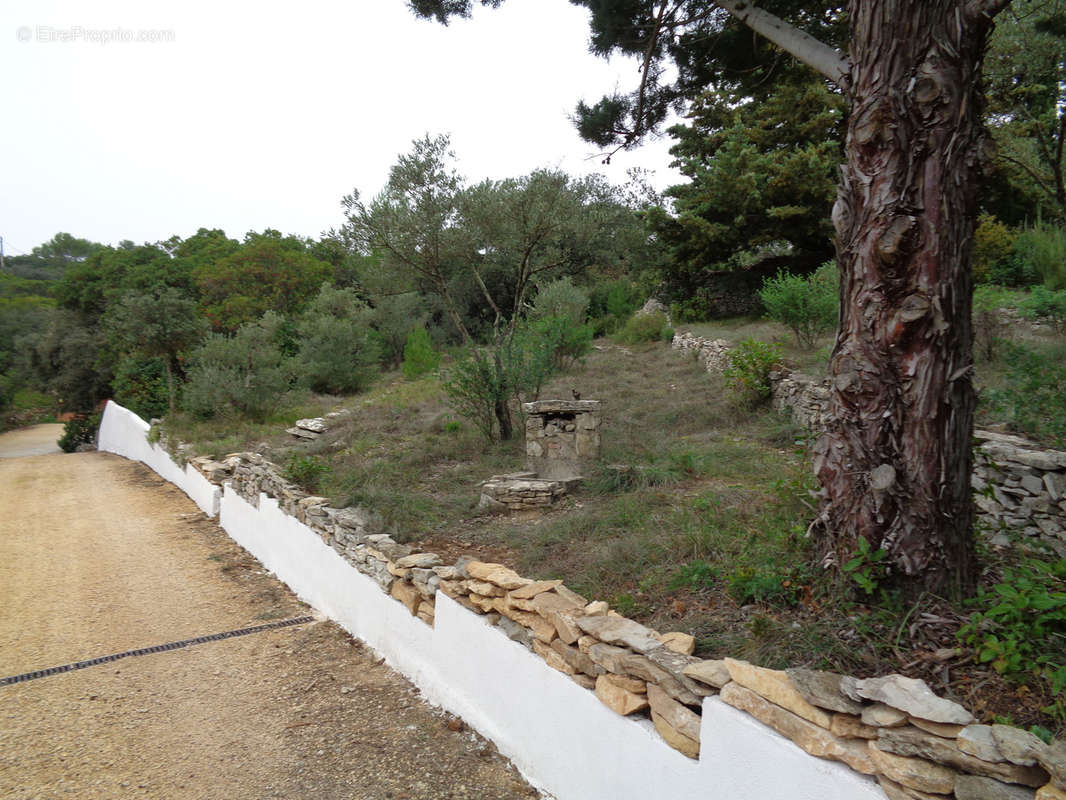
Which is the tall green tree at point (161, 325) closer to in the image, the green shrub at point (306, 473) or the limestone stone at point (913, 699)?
the green shrub at point (306, 473)

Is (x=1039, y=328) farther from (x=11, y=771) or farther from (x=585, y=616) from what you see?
(x=11, y=771)

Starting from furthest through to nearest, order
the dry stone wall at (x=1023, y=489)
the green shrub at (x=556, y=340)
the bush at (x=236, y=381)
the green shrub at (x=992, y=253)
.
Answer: the bush at (x=236, y=381) < the green shrub at (x=992, y=253) < the green shrub at (x=556, y=340) < the dry stone wall at (x=1023, y=489)

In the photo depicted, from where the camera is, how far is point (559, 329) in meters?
11.1

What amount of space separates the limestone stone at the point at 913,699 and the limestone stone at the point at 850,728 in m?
0.08

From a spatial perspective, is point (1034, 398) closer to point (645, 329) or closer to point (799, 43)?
point (799, 43)

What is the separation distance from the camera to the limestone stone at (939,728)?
166 centimetres

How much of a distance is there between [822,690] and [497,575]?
1.99 m

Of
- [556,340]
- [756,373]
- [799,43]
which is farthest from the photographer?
[556,340]

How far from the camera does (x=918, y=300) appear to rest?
8.48 ft

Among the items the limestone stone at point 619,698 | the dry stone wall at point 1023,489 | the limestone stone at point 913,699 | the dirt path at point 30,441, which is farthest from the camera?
the dirt path at point 30,441

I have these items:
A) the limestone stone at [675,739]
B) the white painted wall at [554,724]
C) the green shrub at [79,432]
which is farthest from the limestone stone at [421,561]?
the green shrub at [79,432]

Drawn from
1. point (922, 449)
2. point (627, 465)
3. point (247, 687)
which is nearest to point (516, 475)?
point (627, 465)

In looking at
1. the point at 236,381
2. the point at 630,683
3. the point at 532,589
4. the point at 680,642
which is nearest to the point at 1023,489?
the point at 680,642

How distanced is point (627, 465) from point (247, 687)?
143 inches
